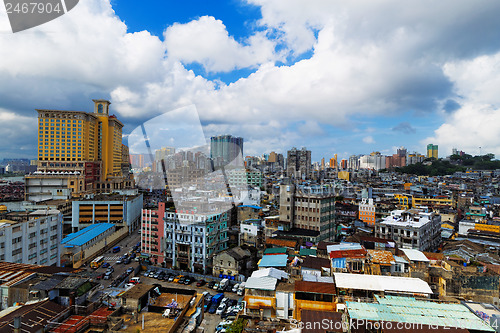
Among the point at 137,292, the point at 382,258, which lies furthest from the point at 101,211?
the point at 382,258

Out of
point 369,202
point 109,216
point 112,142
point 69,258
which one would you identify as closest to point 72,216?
point 109,216

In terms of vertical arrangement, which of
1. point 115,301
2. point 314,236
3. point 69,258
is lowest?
point 69,258

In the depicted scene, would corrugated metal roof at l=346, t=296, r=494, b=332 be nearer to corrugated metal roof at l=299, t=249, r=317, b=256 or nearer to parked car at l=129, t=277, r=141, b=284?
corrugated metal roof at l=299, t=249, r=317, b=256

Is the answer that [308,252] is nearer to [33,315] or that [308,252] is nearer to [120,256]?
[33,315]

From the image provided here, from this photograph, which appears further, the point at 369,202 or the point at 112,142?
the point at 112,142

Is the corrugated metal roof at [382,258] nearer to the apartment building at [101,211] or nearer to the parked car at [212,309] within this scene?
the parked car at [212,309]

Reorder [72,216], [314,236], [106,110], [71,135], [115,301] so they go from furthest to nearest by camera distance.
Answer: [106,110] < [71,135] < [72,216] < [314,236] < [115,301]

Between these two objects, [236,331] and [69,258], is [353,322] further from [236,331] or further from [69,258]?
[69,258]

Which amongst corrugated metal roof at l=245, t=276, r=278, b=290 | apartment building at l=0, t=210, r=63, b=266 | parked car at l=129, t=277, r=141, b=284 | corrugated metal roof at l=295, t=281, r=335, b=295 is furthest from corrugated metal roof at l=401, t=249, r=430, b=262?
apartment building at l=0, t=210, r=63, b=266
